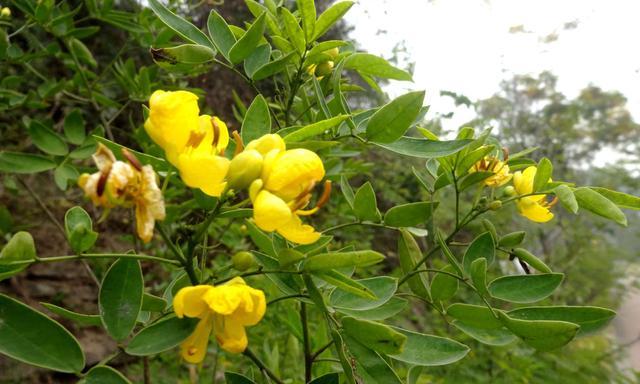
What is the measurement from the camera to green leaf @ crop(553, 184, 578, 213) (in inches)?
24.0

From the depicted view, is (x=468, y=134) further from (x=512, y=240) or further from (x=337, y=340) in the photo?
(x=337, y=340)

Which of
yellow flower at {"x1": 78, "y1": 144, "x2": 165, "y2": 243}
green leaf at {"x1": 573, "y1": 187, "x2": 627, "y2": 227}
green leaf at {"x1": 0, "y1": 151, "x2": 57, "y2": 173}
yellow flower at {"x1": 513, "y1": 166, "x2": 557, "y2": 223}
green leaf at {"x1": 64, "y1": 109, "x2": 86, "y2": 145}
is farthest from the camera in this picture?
green leaf at {"x1": 64, "y1": 109, "x2": 86, "y2": 145}

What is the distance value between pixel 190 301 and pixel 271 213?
12 centimetres

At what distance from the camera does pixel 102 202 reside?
42 centimetres

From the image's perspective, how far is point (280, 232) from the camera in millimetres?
472

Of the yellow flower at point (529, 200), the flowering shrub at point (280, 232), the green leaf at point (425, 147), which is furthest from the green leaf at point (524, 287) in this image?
the green leaf at point (425, 147)

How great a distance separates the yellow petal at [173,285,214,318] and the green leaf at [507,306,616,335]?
421mm

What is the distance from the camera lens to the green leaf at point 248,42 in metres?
0.62

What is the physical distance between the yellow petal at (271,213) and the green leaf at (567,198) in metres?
0.38

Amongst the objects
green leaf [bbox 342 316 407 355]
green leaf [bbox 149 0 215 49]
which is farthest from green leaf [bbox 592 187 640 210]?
green leaf [bbox 149 0 215 49]

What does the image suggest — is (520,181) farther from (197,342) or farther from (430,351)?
(197,342)

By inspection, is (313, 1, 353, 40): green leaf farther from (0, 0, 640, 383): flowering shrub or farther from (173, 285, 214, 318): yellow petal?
(173, 285, 214, 318): yellow petal

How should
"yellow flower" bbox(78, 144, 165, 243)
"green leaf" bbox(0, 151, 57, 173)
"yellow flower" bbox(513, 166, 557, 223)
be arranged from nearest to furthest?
"yellow flower" bbox(78, 144, 165, 243) < "yellow flower" bbox(513, 166, 557, 223) < "green leaf" bbox(0, 151, 57, 173)

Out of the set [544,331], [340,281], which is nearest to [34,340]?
[340,281]
